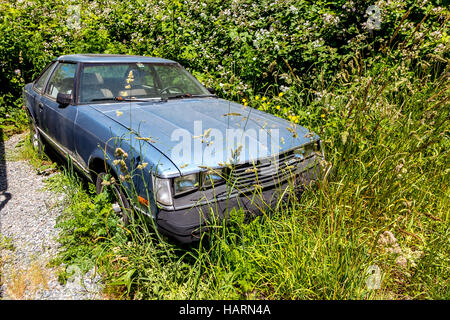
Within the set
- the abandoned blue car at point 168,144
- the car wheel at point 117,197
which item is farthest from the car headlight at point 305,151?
the car wheel at point 117,197

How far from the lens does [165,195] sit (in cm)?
212

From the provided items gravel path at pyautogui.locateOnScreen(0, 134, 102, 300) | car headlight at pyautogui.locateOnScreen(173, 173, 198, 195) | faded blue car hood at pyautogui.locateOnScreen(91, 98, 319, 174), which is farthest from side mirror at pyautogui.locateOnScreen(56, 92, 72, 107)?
car headlight at pyautogui.locateOnScreen(173, 173, 198, 195)

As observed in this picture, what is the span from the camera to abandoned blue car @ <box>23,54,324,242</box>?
215 cm

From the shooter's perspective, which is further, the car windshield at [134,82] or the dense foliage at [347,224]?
the car windshield at [134,82]

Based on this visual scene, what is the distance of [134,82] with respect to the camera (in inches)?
139

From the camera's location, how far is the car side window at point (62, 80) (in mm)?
3561

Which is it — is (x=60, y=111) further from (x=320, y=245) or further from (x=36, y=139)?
(x=320, y=245)

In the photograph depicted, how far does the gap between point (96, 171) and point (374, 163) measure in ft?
8.33

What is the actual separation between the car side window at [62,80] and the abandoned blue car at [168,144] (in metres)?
0.02

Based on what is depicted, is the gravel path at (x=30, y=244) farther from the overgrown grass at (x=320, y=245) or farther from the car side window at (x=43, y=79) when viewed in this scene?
the car side window at (x=43, y=79)

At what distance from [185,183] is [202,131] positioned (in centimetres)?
62

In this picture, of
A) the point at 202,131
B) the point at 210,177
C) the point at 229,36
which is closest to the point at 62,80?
the point at 202,131

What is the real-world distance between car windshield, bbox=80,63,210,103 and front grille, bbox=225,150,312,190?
4.95 ft
